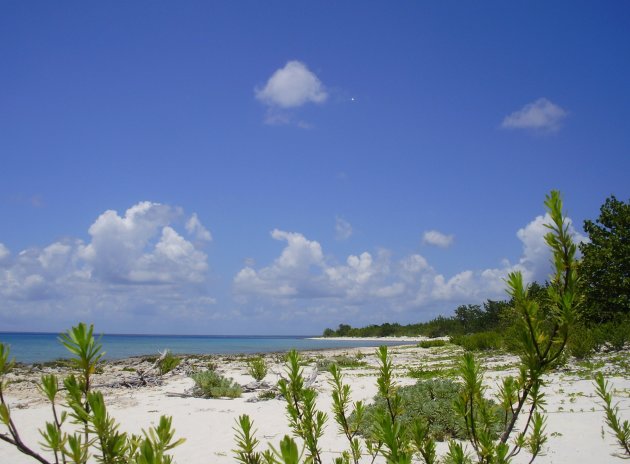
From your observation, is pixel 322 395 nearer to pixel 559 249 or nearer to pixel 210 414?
pixel 210 414

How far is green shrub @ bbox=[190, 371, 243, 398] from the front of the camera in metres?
13.1

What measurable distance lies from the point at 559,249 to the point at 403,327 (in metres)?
107

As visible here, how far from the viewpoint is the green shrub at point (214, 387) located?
13.1 metres

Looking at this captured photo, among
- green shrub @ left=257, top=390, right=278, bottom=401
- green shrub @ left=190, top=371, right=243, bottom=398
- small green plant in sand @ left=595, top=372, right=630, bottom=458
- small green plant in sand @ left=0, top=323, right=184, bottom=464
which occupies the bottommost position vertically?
green shrub @ left=257, top=390, right=278, bottom=401

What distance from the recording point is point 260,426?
920 cm

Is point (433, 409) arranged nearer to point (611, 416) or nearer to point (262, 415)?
point (262, 415)

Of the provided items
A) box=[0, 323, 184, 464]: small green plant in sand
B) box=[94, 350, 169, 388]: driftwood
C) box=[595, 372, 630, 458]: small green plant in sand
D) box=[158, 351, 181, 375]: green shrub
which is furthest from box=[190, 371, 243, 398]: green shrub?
box=[0, 323, 184, 464]: small green plant in sand

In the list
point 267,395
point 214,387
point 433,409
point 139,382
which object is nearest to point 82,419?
point 433,409

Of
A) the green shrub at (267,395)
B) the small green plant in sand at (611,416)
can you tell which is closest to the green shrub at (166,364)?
the green shrub at (267,395)

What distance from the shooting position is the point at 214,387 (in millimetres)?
13477

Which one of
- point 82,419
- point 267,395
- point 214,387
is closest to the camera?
point 82,419

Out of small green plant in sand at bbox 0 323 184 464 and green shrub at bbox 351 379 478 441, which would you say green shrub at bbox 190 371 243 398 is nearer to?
green shrub at bbox 351 379 478 441

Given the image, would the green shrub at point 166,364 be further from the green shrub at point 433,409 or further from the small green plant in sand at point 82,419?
the small green plant in sand at point 82,419

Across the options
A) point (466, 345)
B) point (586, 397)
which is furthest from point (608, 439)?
point (466, 345)
